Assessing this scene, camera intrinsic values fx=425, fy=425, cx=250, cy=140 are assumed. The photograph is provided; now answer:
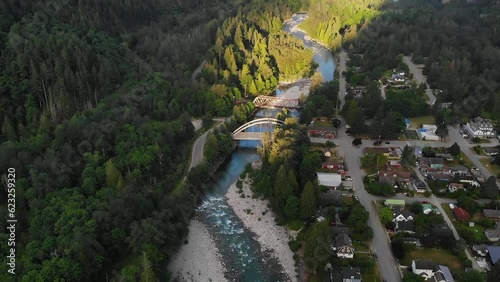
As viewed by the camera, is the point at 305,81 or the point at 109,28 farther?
the point at 109,28

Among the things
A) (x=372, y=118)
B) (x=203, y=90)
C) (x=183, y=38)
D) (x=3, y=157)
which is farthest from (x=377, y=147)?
(x=183, y=38)

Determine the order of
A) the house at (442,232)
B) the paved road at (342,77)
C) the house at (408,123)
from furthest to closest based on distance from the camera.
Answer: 1. the paved road at (342,77)
2. the house at (408,123)
3. the house at (442,232)

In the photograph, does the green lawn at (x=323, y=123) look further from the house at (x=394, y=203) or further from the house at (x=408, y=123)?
the house at (x=394, y=203)

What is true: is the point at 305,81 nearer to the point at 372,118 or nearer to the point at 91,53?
the point at 372,118

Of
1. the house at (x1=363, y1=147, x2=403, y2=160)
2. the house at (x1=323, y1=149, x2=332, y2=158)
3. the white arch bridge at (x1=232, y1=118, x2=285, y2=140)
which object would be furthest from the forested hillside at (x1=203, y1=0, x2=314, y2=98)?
the house at (x1=363, y1=147, x2=403, y2=160)

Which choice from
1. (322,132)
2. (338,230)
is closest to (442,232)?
(338,230)

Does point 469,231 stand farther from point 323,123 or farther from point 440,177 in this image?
point 323,123

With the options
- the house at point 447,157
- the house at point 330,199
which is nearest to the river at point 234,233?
the house at point 330,199
